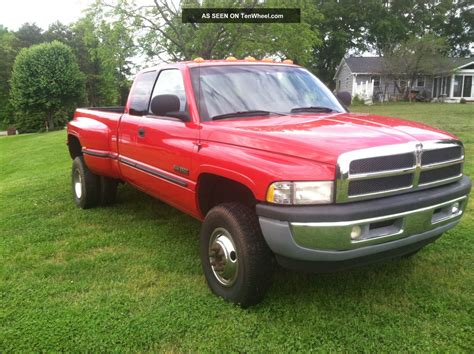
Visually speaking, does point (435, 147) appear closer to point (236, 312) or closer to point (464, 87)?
point (236, 312)

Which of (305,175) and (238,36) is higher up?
(238,36)

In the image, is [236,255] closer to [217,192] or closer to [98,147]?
[217,192]

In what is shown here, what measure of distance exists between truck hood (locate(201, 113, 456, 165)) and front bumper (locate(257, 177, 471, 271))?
1.15ft

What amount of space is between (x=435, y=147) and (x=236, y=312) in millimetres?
1805

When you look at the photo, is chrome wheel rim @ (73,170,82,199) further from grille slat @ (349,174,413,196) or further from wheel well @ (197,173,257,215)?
grille slat @ (349,174,413,196)

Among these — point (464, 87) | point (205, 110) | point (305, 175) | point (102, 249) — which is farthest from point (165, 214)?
point (464, 87)

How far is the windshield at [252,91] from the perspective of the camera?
3.80 meters

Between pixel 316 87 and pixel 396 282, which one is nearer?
pixel 396 282

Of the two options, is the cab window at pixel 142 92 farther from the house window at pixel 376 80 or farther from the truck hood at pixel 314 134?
the house window at pixel 376 80

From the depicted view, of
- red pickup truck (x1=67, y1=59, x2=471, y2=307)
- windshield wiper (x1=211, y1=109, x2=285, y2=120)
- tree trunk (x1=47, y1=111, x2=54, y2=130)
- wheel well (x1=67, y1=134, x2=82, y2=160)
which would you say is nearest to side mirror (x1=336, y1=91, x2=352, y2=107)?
red pickup truck (x1=67, y1=59, x2=471, y2=307)

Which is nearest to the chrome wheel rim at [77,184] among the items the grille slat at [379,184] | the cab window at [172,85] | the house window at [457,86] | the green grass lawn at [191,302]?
the green grass lawn at [191,302]

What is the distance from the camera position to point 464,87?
39.2 meters

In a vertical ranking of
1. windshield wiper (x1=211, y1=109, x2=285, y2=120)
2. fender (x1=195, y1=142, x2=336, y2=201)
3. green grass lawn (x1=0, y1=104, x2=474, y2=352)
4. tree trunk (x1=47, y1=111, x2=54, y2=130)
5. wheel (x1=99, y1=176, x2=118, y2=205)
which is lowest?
tree trunk (x1=47, y1=111, x2=54, y2=130)

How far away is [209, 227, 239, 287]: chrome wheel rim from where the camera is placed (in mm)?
3234
